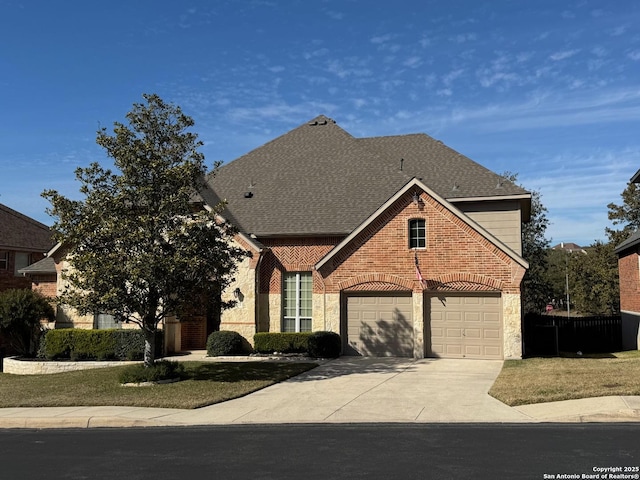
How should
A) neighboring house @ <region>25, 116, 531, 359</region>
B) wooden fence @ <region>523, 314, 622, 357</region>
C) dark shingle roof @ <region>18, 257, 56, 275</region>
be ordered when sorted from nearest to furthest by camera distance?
neighboring house @ <region>25, 116, 531, 359</region> → wooden fence @ <region>523, 314, 622, 357</region> → dark shingle roof @ <region>18, 257, 56, 275</region>

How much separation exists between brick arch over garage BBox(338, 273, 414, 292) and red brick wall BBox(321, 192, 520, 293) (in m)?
0.04

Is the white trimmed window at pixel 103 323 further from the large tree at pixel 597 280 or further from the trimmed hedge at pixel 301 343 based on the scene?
the large tree at pixel 597 280

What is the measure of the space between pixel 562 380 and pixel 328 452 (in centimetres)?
781

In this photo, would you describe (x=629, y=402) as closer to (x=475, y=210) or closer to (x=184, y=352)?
(x=475, y=210)

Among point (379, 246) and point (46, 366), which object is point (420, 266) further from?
point (46, 366)

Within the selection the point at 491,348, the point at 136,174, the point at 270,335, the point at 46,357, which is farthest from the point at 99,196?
the point at 491,348

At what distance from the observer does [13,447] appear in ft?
30.6

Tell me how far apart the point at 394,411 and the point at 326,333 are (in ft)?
27.3

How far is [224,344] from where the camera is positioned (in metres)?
20.5

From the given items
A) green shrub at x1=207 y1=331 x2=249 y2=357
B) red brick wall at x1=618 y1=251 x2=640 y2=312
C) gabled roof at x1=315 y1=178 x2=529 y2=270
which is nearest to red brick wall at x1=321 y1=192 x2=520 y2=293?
gabled roof at x1=315 y1=178 x2=529 y2=270

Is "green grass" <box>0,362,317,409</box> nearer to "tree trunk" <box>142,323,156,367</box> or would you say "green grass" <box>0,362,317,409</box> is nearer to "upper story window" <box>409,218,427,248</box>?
"tree trunk" <box>142,323,156,367</box>

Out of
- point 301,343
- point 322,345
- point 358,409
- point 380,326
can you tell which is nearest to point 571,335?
point 380,326

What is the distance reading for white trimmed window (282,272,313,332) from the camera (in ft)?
72.4

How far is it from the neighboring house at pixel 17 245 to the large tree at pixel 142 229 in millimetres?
18584
